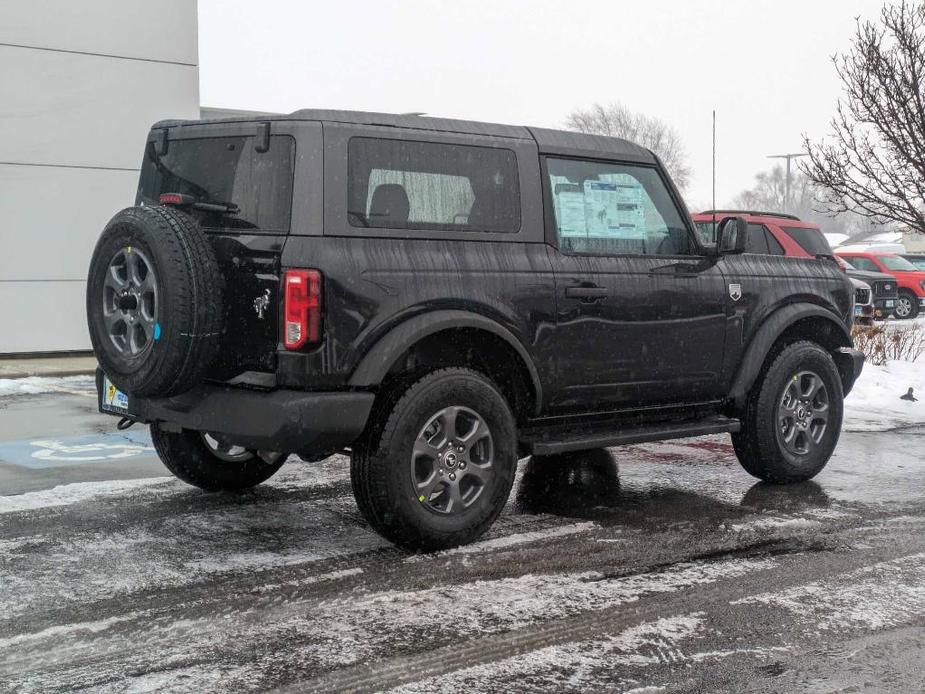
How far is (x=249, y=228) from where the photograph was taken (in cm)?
516

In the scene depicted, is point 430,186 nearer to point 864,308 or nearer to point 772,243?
point 772,243

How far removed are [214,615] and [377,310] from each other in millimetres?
1457

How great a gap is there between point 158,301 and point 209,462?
169cm

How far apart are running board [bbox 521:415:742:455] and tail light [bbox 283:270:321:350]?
4.66 feet

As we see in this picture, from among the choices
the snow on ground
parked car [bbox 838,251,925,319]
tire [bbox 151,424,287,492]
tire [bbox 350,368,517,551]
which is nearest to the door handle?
tire [bbox 350,368,517,551]

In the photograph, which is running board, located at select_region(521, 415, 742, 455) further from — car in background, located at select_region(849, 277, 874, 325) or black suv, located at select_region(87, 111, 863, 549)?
car in background, located at select_region(849, 277, 874, 325)

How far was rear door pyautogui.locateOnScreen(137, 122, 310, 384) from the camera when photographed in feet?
16.5

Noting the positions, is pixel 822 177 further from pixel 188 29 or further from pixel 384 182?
pixel 384 182

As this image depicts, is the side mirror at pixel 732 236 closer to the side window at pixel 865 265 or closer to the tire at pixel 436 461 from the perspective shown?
the tire at pixel 436 461

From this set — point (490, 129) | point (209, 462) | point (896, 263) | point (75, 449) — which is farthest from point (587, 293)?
point (896, 263)

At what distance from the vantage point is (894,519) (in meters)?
6.13

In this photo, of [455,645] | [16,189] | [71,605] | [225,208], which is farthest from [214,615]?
[16,189]

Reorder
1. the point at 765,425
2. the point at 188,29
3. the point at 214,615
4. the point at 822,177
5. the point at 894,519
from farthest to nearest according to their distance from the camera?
the point at 188,29 < the point at 822,177 < the point at 765,425 < the point at 894,519 < the point at 214,615

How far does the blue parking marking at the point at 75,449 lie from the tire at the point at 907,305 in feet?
74.2
